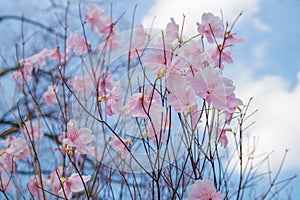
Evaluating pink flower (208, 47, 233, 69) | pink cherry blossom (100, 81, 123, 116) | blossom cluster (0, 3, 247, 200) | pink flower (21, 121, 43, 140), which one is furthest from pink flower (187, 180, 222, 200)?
pink flower (21, 121, 43, 140)

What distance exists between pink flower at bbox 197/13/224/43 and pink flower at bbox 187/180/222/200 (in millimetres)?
420

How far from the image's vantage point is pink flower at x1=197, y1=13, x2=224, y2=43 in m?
1.16

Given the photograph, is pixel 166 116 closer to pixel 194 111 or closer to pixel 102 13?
pixel 194 111

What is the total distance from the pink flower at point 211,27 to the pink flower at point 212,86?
253mm

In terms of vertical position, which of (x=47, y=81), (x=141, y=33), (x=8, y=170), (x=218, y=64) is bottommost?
Result: (x=8, y=170)

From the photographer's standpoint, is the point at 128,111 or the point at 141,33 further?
the point at 141,33

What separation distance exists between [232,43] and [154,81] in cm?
35

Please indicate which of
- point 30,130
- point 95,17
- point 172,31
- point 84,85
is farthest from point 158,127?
point 30,130

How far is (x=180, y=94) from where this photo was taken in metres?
0.93

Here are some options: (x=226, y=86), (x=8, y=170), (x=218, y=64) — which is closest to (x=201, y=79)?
(x=226, y=86)

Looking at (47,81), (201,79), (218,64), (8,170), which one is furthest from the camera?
(47,81)

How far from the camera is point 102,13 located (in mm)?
1655

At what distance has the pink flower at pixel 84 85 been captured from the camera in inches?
58.6

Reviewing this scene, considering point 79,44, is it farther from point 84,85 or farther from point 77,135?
point 77,135
